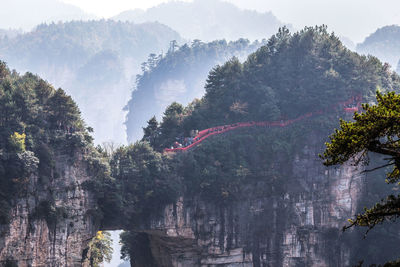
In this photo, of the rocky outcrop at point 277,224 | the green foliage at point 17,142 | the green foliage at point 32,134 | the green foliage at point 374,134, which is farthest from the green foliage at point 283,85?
the green foliage at point 374,134

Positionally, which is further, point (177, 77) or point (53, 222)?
point (177, 77)

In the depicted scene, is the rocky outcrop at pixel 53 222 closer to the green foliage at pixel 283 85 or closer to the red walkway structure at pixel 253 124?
the red walkway structure at pixel 253 124

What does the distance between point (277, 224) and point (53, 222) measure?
1795cm

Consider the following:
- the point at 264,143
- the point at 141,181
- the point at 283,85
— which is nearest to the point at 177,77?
the point at 283,85

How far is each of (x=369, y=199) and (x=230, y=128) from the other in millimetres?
12591

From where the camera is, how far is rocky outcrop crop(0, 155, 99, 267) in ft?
119

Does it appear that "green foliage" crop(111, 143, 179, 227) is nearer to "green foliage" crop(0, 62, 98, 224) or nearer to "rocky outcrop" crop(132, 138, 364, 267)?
"rocky outcrop" crop(132, 138, 364, 267)

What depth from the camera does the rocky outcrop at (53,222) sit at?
1422 inches

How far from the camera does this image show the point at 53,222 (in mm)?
38062

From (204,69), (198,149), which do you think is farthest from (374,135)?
(204,69)

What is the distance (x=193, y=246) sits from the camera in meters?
45.5

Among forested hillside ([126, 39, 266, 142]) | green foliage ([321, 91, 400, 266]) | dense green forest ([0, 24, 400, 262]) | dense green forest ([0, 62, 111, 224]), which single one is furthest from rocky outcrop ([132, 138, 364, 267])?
forested hillside ([126, 39, 266, 142])

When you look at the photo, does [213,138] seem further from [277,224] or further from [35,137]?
[35,137]

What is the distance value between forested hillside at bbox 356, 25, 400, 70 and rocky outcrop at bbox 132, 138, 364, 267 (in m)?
127
